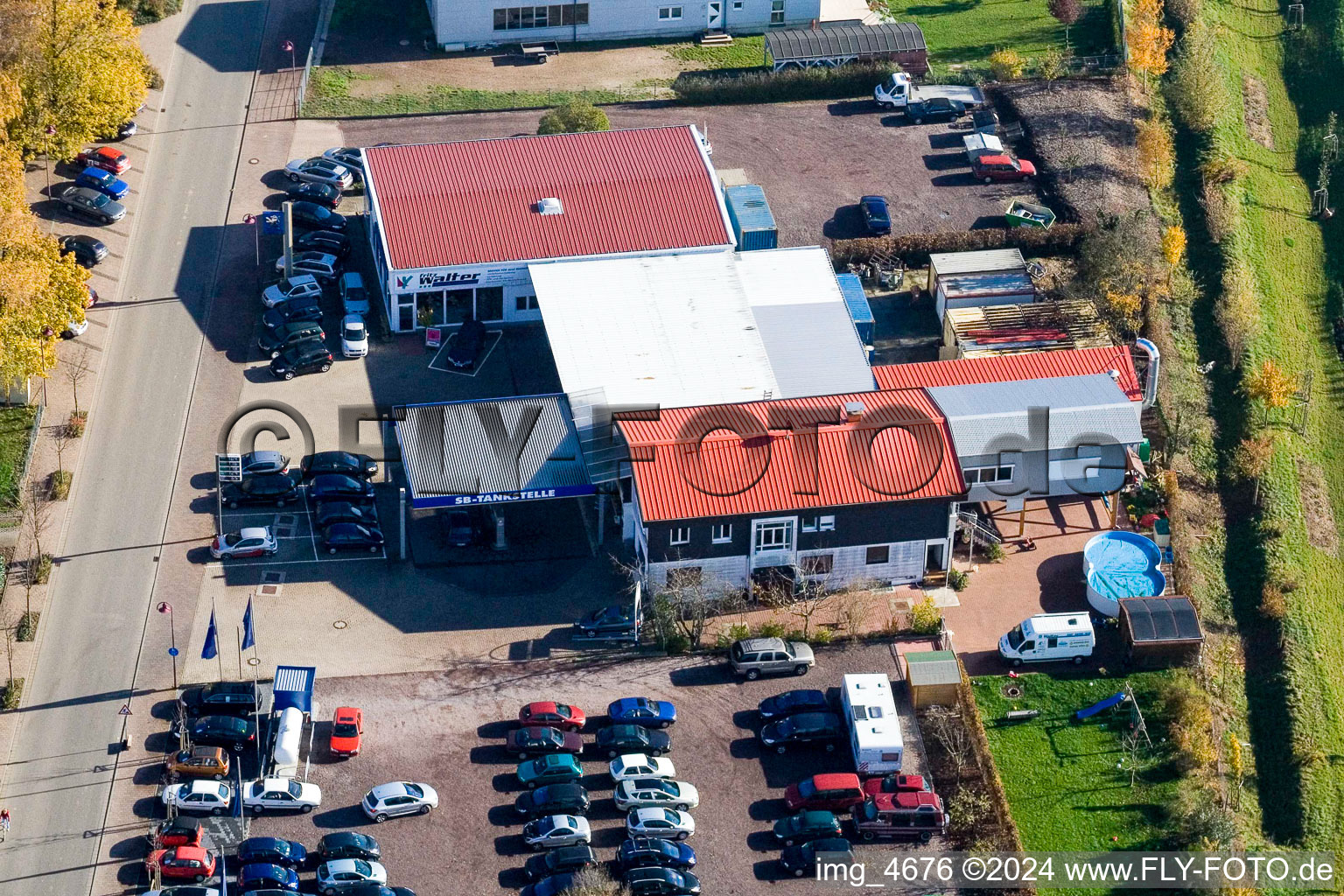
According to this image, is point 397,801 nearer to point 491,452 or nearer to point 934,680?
point 491,452

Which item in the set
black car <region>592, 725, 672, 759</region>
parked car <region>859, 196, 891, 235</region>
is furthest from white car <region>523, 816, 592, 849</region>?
parked car <region>859, 196, 891, 235</region>

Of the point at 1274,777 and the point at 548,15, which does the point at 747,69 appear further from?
→ the point at 1274,777

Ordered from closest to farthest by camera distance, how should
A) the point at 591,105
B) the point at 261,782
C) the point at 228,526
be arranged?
the point at 261,782
the point at 228,526
the point at 591,105

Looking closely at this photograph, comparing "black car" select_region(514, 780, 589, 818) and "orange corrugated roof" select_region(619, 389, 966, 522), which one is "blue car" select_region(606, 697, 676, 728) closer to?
"black car" select_region(514, 780, 589, 818)

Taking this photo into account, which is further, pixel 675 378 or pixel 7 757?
pixel 675 378

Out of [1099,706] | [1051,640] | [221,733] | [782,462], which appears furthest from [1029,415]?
[221,733]

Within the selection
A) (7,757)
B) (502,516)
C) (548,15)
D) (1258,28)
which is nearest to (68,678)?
(7,757)
